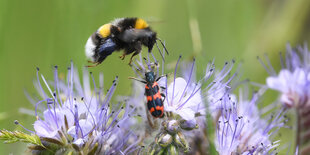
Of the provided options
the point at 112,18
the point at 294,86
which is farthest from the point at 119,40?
the point at 112,18

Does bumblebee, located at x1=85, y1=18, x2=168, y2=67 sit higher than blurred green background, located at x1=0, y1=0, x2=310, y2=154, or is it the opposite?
blurred green background, located at x1=0, y1=0, x2=310, y2=154

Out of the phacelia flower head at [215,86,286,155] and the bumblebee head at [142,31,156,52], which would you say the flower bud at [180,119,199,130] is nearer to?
the phacelia flower head at [215,86,286,155]

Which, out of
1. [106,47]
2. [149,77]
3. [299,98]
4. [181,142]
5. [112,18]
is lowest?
[181,142]

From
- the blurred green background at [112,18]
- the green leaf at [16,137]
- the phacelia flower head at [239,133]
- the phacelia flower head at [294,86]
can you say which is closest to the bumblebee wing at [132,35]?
the blurred green background at [112,18]

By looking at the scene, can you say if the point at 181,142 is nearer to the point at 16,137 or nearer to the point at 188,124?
the point at 188,124

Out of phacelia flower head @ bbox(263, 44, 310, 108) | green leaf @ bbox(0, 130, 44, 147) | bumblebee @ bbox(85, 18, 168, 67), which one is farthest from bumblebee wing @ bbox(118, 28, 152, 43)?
phacelia flower head @ bbox(263, 44, 310, 108)

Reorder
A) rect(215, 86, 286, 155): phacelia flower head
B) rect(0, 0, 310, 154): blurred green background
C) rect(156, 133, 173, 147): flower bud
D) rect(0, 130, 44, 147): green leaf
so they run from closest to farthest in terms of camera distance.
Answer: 1. rect(0, 130, 44, 147): green leaf
2. rect(156, 133, 173, 147): flower bud
3. rect(215, 86, 286, 155): phacelia flower head
4. rect(0, 0, 310, 154): blurred green background
